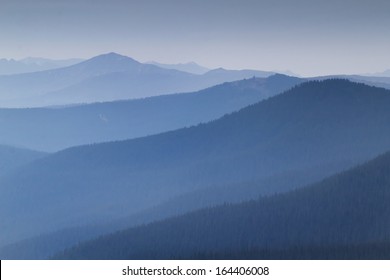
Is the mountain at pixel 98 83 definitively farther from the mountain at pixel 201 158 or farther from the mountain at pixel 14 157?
the mountain at pixel 14 157

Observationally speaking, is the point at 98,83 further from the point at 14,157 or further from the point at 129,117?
the point at 14,157

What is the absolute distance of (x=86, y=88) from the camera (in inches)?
2339

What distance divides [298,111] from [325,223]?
13.7 metres

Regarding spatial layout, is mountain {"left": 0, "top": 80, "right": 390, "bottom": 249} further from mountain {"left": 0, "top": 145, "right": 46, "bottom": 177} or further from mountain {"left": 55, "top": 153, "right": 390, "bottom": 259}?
mountain {"left": 55, "top": 153, "right": 390, "bottom": 259}

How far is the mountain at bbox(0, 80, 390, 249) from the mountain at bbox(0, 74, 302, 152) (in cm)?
203

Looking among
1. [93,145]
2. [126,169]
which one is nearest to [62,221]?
[126,169]

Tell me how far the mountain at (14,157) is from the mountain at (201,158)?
3.39ft

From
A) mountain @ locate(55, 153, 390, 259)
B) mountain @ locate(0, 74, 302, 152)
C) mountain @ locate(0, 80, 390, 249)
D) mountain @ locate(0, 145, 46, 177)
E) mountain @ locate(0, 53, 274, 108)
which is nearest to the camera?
mountain @ locate(55, 153, 390, 259)

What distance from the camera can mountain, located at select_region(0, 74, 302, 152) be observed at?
105 feet

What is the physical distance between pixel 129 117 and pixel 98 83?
58.2 ft

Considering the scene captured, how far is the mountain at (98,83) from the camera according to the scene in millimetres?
39188

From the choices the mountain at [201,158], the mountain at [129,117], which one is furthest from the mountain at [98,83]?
the mountain at [201,158]

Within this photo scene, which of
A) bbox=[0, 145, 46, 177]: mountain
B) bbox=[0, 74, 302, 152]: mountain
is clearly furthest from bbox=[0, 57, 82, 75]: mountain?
bbox=[0, 145, 46, 177]: mountain
